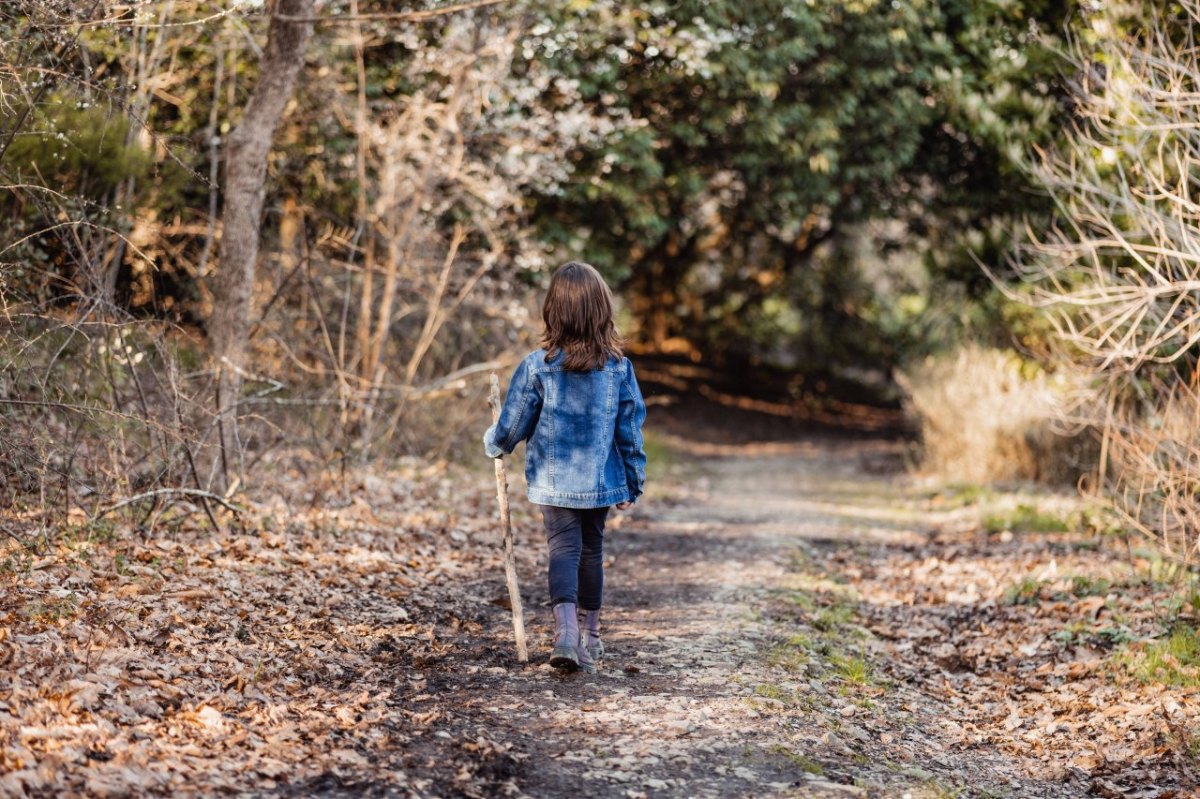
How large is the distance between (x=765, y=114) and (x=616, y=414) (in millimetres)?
11348

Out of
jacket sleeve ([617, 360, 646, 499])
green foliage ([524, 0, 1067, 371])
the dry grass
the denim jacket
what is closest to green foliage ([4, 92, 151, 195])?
the denim jacket

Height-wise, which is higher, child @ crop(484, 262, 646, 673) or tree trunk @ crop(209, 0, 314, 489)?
tree trunk @ crop(209, 0, 314, 489)

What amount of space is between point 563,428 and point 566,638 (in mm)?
1050

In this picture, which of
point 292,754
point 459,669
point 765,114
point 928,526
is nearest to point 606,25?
point 765,114

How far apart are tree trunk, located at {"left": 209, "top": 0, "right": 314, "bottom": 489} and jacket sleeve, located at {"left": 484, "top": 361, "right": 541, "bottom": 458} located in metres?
3.04

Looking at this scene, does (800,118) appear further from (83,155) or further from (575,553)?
(575,553)

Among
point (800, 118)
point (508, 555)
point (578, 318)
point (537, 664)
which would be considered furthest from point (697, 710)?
point (800, 118)

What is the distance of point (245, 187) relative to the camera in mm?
8227

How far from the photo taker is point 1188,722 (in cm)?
578

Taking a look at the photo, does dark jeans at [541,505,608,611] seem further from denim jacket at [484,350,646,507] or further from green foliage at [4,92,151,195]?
green foliage at [4,92,151,195]

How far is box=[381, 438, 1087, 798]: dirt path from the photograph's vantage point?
462cm

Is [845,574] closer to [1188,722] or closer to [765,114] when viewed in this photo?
[1188,722]

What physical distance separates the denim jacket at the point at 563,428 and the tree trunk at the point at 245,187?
3.12 meters

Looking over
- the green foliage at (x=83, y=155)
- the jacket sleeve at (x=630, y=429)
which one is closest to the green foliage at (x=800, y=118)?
the green foliage at (x=83, y=155)
